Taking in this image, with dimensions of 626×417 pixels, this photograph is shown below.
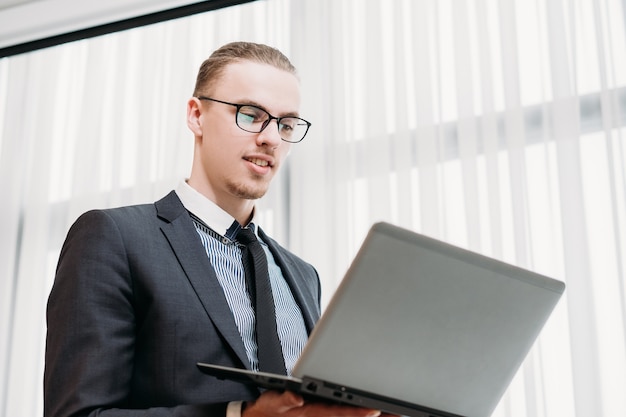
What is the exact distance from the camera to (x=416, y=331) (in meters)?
1.18

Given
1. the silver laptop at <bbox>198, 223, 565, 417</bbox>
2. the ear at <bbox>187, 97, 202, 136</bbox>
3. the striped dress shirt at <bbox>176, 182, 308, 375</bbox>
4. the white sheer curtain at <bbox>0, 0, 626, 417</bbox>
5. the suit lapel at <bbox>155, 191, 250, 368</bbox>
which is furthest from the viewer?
the white sheer curtain at <bbox>0, 0, 626, 417</bbox>

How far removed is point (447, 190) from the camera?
2695 mm

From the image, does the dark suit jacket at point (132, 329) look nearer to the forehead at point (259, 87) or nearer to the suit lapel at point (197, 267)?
the suit lapel at point (197, 267)

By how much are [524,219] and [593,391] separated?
22.2 inches

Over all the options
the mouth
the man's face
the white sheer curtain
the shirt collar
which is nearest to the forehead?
the man's face

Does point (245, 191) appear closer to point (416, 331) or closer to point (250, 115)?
point (250, 115)

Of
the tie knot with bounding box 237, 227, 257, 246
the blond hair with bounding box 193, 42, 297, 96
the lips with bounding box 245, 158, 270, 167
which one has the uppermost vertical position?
the blond hair with bounding box 193, 42, 297, 96

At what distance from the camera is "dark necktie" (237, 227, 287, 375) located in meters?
1.43

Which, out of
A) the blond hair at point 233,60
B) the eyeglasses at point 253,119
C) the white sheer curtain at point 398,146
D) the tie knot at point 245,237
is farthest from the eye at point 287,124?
the white sheer curtain at point 398,146

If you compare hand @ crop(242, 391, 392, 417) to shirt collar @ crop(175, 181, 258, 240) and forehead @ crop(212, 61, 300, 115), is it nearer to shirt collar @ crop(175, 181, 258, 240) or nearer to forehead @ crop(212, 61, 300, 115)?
shirt collar @ crop(175, 181, 258, 240)

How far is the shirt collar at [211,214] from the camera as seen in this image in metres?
1.61

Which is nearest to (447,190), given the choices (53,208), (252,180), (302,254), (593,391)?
(302,254)

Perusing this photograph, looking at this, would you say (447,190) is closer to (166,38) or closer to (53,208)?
(166,38)

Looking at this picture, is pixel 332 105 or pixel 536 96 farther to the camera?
pixel 332 105
